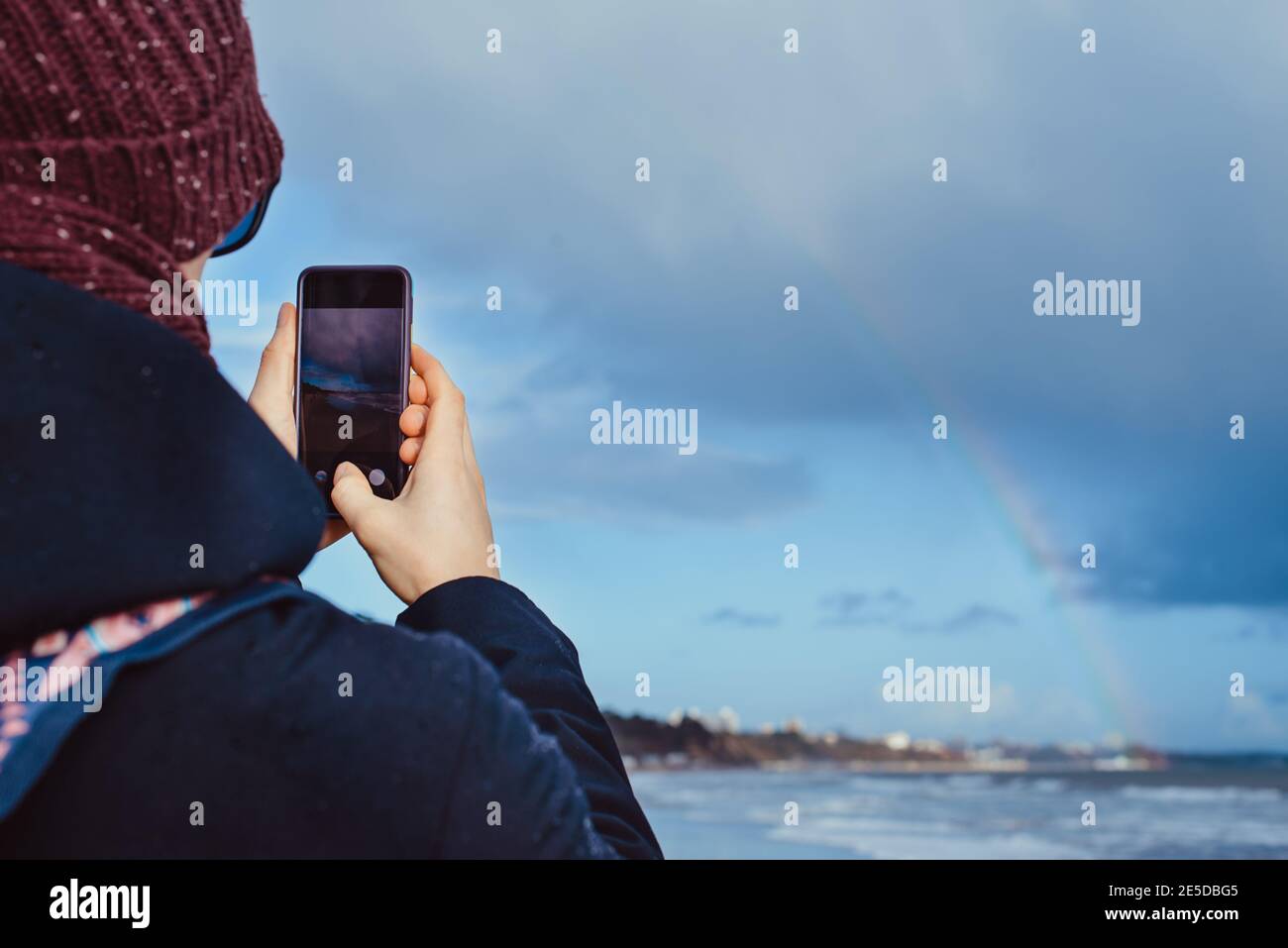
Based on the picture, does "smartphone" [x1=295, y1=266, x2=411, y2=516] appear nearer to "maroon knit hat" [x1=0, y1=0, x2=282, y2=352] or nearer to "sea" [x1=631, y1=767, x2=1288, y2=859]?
"maroon knit hat" [x1=0, y1=0, x2=282, y2=352]

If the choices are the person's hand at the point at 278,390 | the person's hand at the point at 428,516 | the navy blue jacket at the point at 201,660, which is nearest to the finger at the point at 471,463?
the person's hand at the point at 428,516

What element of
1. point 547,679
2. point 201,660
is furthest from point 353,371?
point 201,660

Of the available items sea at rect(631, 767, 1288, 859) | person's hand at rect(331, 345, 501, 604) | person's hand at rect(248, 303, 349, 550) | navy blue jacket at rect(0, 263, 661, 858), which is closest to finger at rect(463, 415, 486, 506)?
person's hand at rect(331, 345, 501, 604)

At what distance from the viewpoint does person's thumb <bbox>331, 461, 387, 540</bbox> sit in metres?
1.42

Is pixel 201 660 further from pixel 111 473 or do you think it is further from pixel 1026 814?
pixel 1026 814

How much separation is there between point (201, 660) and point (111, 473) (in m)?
0.18

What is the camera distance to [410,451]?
1.52 m

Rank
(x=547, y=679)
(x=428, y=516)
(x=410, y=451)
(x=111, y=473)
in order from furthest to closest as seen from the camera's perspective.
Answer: (x=410, y=451) < (x=428, y=516) < (x=547, y=679) < (x=111, y=473)

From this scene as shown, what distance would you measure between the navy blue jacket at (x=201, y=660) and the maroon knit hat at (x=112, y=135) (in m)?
0.08

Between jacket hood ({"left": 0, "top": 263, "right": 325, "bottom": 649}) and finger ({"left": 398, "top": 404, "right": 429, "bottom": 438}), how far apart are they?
573 mm
